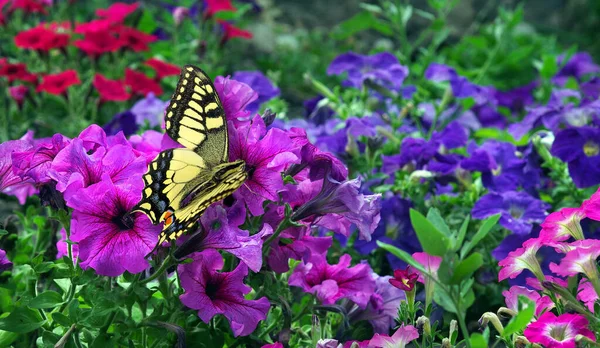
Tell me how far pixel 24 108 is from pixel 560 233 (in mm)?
2439

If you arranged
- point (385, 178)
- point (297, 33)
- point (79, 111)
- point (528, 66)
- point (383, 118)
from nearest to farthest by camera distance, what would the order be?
point (385, 178) → point (383, 118) → point (79, 111) → point (528, 66) → point (297, 33)

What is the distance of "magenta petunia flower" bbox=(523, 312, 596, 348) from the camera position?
1.22 metres

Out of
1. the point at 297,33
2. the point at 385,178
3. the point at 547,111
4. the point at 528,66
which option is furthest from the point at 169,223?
the point at 297,33

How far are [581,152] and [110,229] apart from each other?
4.20 ft

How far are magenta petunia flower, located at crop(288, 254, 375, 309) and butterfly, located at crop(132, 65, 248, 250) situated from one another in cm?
37

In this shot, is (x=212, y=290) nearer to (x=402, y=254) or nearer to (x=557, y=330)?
(x=402, y=254)

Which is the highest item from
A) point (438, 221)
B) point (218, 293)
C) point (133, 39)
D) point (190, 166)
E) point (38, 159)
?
point (438, 221)

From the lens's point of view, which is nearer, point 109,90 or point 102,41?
point 109,90

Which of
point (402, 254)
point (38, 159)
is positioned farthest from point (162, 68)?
point (402, 254)

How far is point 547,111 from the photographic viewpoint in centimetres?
230

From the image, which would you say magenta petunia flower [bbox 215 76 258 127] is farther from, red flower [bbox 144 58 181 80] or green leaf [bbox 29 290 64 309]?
red flower [bbox 144 58 181 80]

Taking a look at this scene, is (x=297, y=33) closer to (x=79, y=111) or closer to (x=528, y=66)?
(x=528, y=66)

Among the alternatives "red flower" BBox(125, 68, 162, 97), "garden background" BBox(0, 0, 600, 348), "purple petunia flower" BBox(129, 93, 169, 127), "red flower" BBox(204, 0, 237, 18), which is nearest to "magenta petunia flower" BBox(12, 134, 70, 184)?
"garden background" BBox(0, 0, 600, 348)

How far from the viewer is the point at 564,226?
4.72ft
